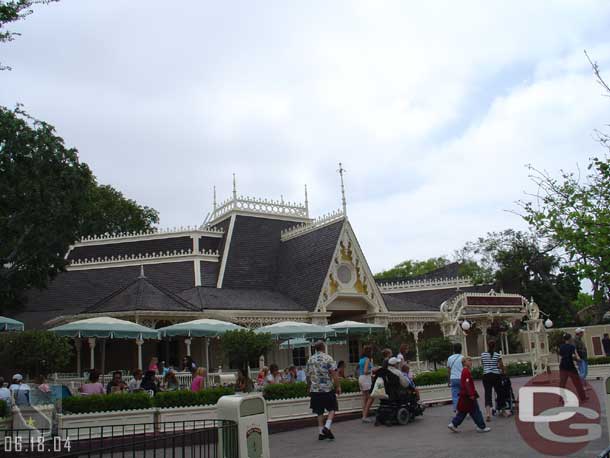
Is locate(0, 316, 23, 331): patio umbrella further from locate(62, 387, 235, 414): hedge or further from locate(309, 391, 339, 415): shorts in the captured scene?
locate(309, 391, 339, 415): shorts

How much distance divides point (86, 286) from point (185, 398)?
16.2m

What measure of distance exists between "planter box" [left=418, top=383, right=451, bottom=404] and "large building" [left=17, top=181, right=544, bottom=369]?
982 centimetres

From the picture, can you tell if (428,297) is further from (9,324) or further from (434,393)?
(9,324)

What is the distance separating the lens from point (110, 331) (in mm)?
19000

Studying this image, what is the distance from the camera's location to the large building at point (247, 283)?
26109 mm

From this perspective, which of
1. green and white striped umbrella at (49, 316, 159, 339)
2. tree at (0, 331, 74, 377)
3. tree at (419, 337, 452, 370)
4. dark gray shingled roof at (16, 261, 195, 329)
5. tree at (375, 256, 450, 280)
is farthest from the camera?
tree at (375, 256, 450, 280)

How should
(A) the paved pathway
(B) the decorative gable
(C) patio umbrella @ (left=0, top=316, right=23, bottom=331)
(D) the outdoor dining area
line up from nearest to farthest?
(A) the paved pathway, (D) the outdoor dining area, (C) patio umbrella @ (left=0, top=316, right=23, bottom=331), (B) the decorative gable

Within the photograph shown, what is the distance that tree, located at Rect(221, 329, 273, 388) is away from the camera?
55.9ft

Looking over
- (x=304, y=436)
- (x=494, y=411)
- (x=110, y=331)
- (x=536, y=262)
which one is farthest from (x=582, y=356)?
(x=536, y=262)

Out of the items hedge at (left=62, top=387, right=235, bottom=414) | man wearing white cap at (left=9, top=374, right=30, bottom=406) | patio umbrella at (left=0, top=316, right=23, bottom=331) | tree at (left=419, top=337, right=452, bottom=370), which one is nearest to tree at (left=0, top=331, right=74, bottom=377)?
man wearing white cap at (left=9, top=374, right=30, bottom=406)

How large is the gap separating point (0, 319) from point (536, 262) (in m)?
33.8

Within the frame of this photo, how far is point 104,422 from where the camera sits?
12523 mm

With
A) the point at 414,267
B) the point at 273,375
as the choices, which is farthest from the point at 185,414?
the point at 414,267

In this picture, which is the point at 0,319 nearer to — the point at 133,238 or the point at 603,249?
the point at 133,238
